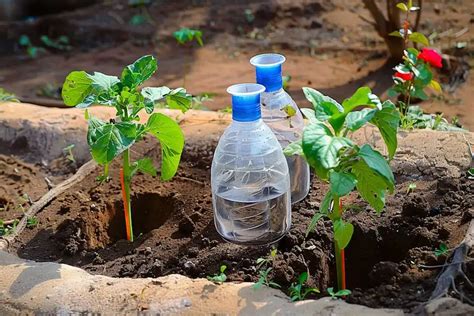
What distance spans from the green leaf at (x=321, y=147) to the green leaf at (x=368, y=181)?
16cm

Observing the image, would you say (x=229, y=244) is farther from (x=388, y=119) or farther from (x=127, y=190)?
(x=388, y=119)

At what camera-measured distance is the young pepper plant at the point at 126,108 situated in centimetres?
348

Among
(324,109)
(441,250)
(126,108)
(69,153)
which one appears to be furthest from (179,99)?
(441,250)

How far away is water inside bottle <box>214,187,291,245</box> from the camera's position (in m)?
3.54

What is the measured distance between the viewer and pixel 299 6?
28.7 feet

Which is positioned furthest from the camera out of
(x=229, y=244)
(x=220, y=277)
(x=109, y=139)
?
(x=229, y=244)

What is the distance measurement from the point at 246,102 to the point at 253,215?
1.81 feet

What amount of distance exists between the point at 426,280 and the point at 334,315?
1.44 feet

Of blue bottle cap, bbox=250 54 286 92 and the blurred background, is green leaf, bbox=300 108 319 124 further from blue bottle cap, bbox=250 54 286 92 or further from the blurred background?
the blurred background

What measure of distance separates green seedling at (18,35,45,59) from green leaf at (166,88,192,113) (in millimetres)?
5083

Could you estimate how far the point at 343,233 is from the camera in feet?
10.1

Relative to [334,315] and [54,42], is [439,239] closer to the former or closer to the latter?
[334,315]

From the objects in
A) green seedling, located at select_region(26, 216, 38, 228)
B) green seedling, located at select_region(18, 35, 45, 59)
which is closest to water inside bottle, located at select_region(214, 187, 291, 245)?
green seedling, located at select_region(26, 216, 38, 228)

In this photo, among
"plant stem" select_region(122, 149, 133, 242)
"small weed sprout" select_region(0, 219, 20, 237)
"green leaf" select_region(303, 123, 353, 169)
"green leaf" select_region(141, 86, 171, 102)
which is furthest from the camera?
"small weed sprout" select_region(0, 219, 20, 237)
